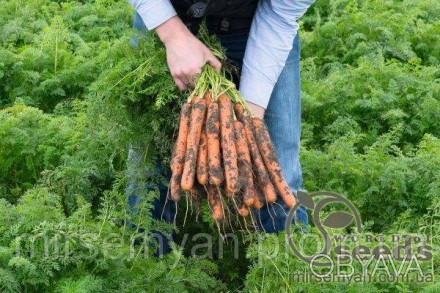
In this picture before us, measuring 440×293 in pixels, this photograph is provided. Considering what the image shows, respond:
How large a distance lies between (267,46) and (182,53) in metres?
0.40

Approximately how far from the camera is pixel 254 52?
384 centimetres

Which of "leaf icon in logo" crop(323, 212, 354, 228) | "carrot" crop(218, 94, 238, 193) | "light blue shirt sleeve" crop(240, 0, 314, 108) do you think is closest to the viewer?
"carrot" crop(218, 94, 238, 193)

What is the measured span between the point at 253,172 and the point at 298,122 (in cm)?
73

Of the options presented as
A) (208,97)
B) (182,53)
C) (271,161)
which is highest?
(182,53)

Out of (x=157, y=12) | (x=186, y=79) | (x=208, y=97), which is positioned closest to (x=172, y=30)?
(x=157, y=12)

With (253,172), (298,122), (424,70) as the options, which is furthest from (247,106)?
(424,70)

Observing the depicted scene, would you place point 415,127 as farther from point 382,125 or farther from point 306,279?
point 306,279

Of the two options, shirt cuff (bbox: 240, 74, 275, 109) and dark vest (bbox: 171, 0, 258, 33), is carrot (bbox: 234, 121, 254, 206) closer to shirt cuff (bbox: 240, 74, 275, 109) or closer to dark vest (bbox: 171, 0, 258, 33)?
shirt cuff (bbox: 240, 74, 275, 109)

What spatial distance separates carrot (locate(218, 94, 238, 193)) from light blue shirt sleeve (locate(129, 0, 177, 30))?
0.39 meters

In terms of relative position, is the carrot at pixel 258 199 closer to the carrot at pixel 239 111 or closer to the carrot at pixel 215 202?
the carrot at pixel 215 202

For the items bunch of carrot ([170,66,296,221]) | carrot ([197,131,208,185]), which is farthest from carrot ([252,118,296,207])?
carrot ([197,131,208,185])

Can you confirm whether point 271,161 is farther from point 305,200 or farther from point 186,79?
point 305,200

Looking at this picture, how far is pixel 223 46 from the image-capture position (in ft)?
13.1

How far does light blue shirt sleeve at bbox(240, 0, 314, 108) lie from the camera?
150 inches
